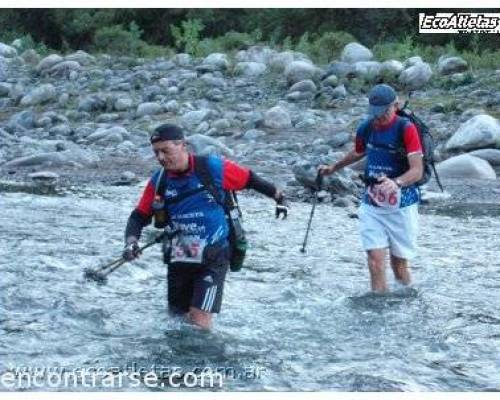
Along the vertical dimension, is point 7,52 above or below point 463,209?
above

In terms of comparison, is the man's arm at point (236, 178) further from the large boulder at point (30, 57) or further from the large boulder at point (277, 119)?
the large boulder at point (30, 57)

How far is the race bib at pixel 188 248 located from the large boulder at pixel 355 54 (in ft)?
58.2

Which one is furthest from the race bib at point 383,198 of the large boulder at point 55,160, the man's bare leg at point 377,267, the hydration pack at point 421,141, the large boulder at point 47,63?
the large boulder at point 47,63

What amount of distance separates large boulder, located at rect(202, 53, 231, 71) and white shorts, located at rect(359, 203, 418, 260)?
1688 centimetres

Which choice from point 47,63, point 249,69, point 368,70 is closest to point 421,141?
point 368,70

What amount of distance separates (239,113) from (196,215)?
Answer: 46.2 ft

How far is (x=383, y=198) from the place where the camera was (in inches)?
385

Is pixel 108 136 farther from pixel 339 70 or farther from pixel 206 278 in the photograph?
pixel 206 278

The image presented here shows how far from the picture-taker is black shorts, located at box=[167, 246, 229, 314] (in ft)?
26.9

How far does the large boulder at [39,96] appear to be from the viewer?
24.8 metres

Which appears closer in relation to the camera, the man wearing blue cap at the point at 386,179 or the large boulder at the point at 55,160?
the man wearing blue cap at the point at 386,179

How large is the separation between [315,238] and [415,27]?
18.6 meters
